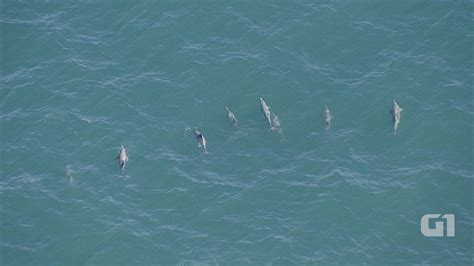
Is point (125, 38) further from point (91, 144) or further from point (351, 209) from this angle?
point (351, 209)

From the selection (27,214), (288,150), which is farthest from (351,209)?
(27,214)

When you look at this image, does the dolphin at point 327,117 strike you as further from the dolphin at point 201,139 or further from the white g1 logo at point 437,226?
the white g1 logo at point 437,226

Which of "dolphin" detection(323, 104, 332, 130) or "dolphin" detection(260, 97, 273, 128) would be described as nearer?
"dolphin" detection(323, 104, 332, 130)

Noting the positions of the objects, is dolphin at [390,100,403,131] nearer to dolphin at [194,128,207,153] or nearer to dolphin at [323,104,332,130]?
dolphin at [323,104,332,130]

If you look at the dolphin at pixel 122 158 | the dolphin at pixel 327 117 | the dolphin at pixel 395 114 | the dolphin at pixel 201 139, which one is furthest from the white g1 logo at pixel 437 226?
the dolphin at pixel 122 158

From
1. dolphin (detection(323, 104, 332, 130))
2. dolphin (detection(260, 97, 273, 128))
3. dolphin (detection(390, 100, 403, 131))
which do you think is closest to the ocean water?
dolphin (detection(323, 104, 332, 130))

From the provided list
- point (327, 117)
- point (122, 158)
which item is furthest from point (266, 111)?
point (122, 158)

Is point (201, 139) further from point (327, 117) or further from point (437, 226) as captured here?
point (437, 226)

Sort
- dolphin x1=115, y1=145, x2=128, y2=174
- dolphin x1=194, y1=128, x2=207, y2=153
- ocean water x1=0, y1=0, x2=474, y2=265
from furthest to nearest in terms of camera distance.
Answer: dolphin x1=194, y1=128, x2=207, y2=153 < dolphin x1=115, y1=145, x2=128, y2=174 < ocean water x1=0, y1=0, x2=474, y2=265
